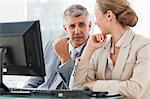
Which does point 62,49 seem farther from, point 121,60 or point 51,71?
point 121,60

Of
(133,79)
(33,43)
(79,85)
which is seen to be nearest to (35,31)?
(33,43)

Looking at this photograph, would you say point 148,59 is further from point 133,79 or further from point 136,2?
point 136,2

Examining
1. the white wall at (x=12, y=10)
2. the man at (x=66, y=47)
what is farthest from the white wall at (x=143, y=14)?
the white wall at (x=12, y=10)

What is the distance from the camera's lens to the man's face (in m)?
2.42

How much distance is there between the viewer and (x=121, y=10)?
1.96 metres

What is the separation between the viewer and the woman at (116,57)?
72.6 inches

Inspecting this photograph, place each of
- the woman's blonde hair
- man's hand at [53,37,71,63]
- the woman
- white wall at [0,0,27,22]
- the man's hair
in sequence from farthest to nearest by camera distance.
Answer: white wall at [0,0,27,22] < the man's hair < man's hand at [53,37,71,63] < the woman's blonde hair < the woman

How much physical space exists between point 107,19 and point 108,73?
0.36 metres

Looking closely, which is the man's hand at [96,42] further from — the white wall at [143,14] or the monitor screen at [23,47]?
the white wall at [143,14]

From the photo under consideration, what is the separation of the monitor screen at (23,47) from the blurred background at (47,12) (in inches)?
49.5

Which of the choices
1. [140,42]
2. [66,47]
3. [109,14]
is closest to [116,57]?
[140,42]

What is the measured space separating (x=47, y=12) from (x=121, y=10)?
1485 mm

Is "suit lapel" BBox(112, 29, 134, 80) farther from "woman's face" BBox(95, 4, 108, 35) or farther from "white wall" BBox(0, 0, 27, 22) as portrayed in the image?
"white wall" BBox(0, 0, 27, 22)

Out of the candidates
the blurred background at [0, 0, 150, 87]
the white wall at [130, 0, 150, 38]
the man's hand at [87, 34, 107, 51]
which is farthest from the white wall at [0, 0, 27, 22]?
the man's hand at [87, 34, 107, 51]
